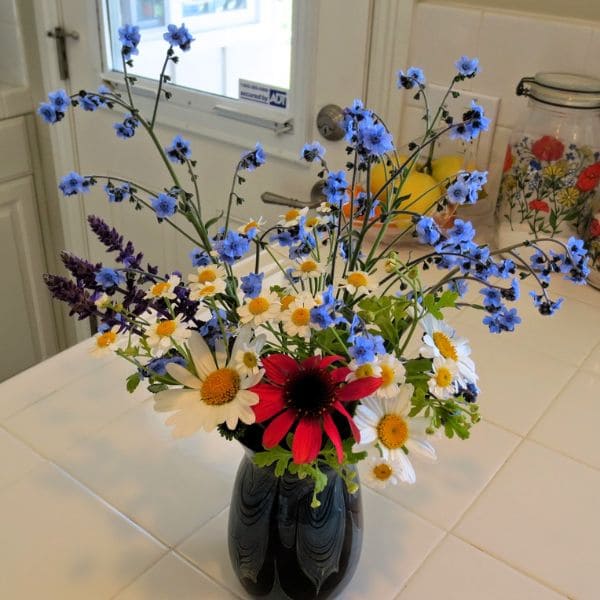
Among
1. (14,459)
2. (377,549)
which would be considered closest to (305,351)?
(377,549)

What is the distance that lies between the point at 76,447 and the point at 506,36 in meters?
0.91

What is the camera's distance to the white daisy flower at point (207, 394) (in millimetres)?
473

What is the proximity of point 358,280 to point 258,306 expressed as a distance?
7cm

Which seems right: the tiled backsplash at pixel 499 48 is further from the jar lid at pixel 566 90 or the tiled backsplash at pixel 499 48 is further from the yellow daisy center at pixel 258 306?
the yellow daisy center at pixel 258 306

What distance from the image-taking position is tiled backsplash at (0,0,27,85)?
1850mm

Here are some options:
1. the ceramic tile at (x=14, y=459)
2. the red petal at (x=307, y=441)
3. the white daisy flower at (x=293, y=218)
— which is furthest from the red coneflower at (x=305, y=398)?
the ceramic tile at (x=14, y=459)

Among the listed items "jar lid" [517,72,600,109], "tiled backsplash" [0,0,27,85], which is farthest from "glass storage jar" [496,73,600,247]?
"tiled backsplash" [0,0,27,85]

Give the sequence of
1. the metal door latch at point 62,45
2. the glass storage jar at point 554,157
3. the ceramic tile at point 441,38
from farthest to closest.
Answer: the metal door latch at point 62,45 → the ceramic tile at point 441,38 → the glass storage jar at point 554,157

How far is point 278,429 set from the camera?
18.7 inches

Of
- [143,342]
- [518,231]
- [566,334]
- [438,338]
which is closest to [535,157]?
[518,231]

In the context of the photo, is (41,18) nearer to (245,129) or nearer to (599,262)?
(245,129)

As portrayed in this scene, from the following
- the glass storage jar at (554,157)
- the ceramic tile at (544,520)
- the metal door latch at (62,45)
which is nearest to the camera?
the ceramic tile at (544,520)

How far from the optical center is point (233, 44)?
5.05 feet

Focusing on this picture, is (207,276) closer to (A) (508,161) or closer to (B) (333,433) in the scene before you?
(B) (333,433)
